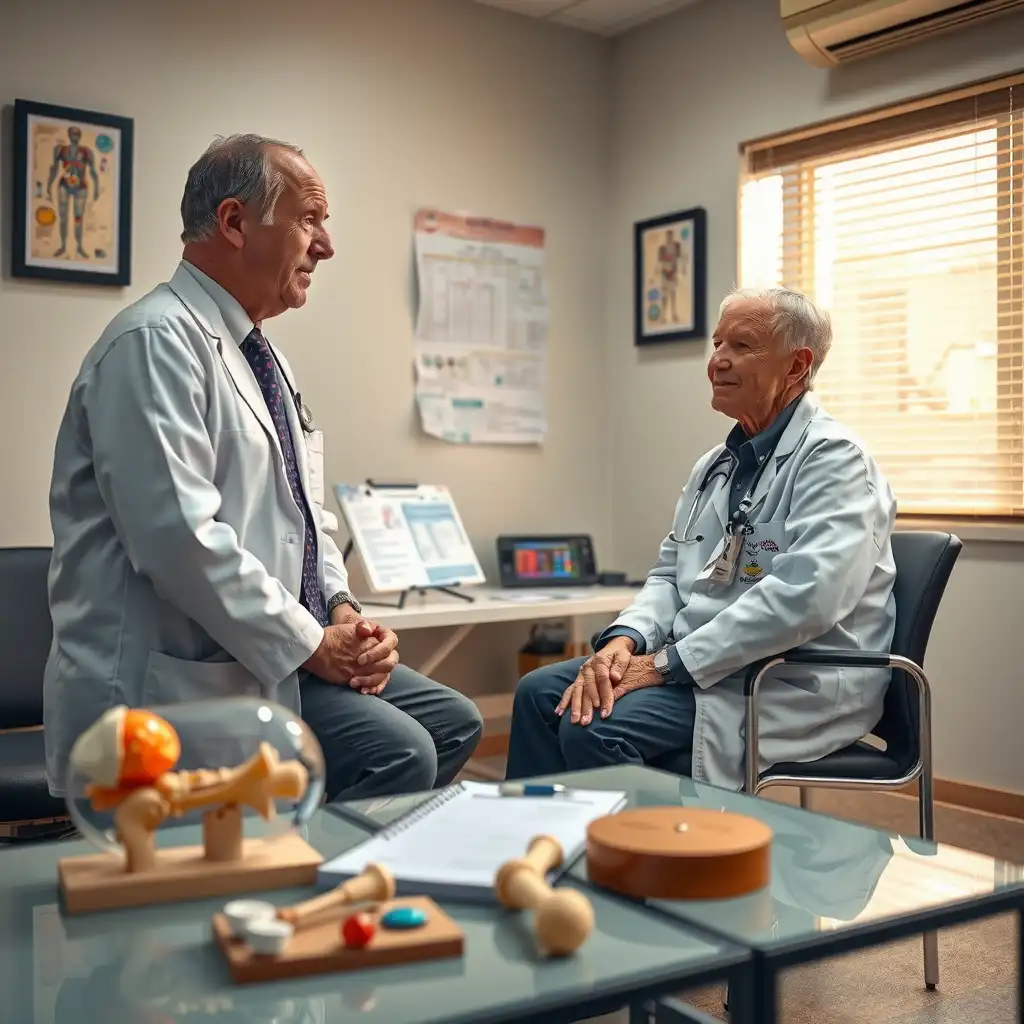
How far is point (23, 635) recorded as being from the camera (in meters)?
→ 2.55

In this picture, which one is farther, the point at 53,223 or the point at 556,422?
the point at 556,422

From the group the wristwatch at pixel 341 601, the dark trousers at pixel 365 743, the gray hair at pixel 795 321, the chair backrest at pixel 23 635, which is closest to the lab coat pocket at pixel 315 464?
the wristwatch at pixel 341 601

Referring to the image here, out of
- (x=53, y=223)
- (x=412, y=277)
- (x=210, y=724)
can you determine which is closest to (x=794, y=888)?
(x=210, y=724)

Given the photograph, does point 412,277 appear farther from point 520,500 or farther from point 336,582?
point 336,582

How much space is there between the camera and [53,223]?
321cm

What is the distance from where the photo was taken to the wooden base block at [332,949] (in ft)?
3.28

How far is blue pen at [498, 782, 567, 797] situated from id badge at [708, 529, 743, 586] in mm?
953

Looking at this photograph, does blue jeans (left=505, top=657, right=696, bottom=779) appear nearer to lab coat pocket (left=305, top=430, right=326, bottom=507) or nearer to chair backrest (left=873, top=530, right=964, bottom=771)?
chair backrest (left=873, top=530, right=964, bottom=771)

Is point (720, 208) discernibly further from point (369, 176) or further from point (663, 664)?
point (663, 664)

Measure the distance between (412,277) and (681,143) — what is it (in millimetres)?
1059

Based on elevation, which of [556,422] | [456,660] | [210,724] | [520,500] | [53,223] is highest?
[53,223]

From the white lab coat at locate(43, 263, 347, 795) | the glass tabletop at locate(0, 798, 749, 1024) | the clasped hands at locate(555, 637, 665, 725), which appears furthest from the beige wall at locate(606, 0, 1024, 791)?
the glass tabletop at locate(0, 798, 749, 1024)

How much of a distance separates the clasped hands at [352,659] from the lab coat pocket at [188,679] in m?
0.14

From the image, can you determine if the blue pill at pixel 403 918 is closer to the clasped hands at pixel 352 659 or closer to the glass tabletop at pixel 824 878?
the glass tabletop at pixel 824 878
